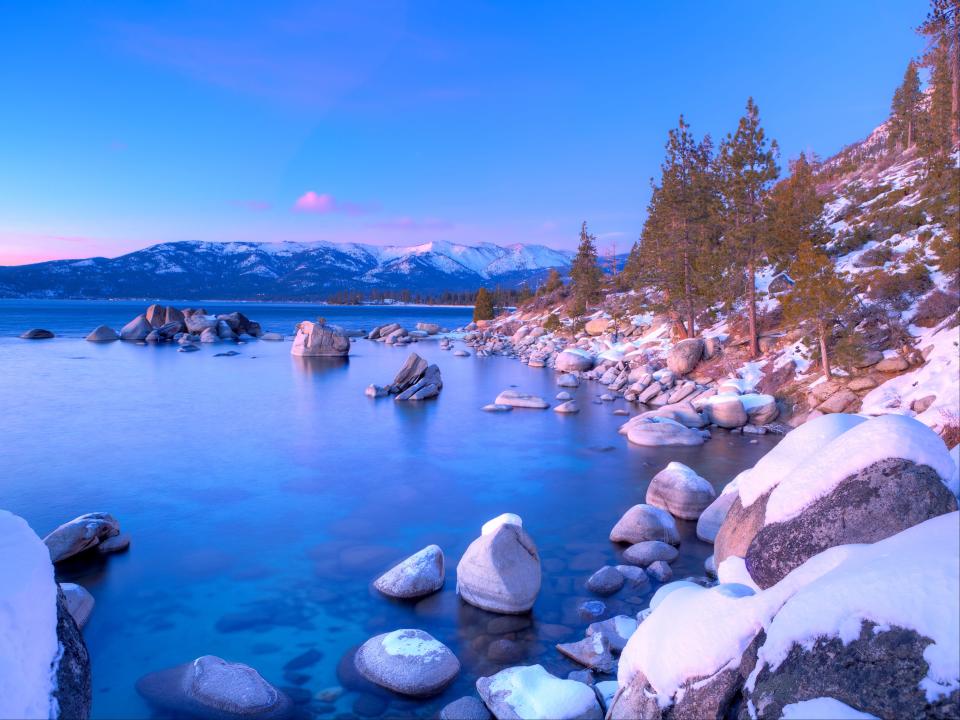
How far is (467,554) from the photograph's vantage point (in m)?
10.9

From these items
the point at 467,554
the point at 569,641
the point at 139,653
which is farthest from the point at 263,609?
the point at 569,641

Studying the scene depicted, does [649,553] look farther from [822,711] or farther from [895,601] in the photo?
[895,601]

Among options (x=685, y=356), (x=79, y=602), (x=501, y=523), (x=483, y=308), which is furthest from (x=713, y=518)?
(x=483, y=308)

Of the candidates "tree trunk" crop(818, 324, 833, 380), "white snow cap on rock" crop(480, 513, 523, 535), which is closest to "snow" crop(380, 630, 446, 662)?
"white snow cap on rock" crop(480, 513, 523, 535)

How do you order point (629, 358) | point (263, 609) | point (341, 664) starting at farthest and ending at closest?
point (629, 358), point (263, 609), point (341, 664)

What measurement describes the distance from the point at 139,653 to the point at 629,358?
35.7 meters

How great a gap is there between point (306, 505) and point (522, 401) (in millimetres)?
16436

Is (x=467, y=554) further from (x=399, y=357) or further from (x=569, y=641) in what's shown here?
(x=399, y=357)

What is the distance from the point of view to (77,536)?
12.3 m

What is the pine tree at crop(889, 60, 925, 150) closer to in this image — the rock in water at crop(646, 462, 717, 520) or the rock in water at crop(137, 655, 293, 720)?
the rock in water at crop(646, 462, 717, 520)

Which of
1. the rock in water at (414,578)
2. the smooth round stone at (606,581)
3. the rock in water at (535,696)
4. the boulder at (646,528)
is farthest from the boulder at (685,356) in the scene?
the rock in water at (535,696)

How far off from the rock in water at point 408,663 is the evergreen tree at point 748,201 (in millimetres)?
27955

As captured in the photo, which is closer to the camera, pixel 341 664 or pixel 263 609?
pixel 341 664

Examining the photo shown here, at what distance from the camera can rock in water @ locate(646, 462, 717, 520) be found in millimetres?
14344
